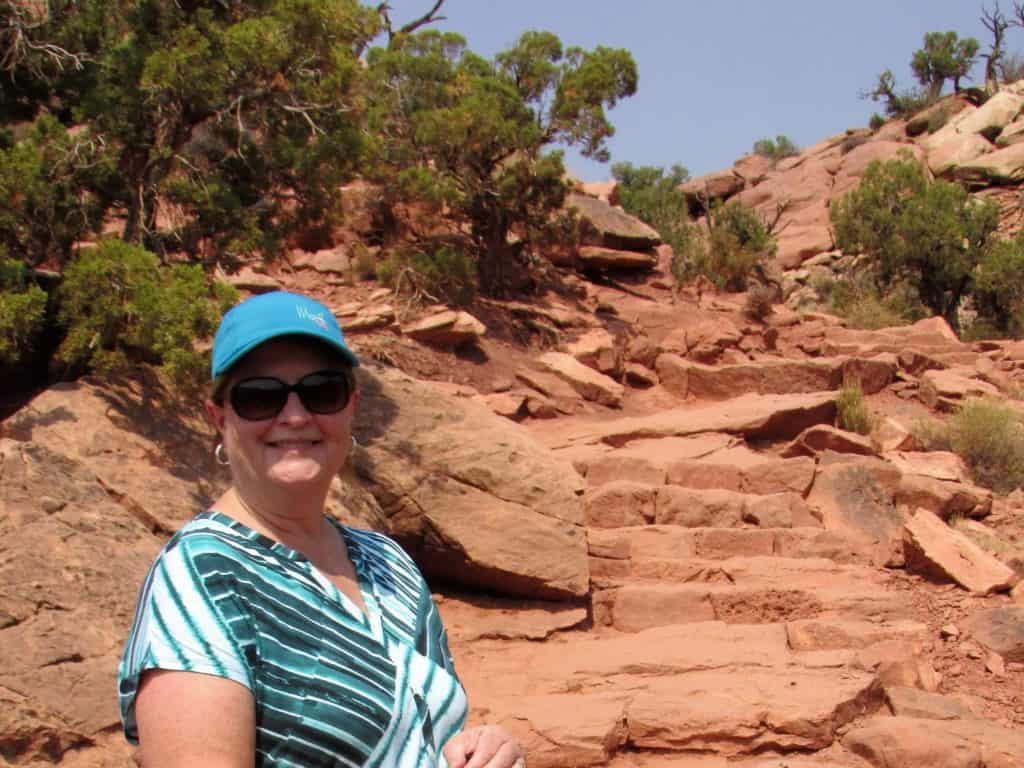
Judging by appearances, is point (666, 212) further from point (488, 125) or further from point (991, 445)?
point (991, 445)

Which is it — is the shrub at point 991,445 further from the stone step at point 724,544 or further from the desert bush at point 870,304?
the desert bush at point 870,304

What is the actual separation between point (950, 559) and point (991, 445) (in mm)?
3719

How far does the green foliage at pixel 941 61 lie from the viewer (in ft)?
139

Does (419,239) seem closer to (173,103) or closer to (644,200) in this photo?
(173,103)

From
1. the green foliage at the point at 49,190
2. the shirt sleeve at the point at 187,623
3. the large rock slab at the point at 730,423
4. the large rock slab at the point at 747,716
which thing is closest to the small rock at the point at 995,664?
the large rock slab at the point at 747,716

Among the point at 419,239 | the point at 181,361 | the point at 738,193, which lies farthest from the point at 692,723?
the point at 738,193

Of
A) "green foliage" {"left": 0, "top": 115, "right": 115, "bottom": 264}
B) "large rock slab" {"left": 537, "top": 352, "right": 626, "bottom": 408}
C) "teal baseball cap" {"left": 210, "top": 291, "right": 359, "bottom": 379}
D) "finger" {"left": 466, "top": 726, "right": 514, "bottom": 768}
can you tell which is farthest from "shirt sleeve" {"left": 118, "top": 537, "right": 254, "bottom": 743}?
"large rock slab" {"left": 537, "top": 352, "right": 626, "bottom": 408}

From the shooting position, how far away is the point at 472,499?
7492 mm

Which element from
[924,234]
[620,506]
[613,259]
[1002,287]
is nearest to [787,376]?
[620,506]

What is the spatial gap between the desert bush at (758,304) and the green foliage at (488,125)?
4662 mm

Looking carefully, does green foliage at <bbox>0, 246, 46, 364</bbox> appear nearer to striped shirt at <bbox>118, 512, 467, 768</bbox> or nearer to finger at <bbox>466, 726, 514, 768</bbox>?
striped shirt at <bbox>118, 512, 467, 768</bbox>

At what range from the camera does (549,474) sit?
7.91 metres

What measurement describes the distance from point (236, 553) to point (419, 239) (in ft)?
50.1

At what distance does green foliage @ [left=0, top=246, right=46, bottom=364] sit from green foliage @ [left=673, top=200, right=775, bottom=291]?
16.8 meters
